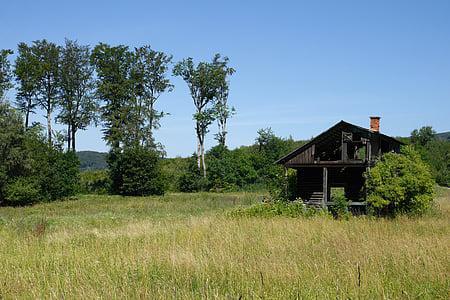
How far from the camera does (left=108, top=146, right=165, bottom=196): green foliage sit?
4294 cm

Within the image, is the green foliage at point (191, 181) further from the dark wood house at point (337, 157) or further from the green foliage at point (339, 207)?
the green foliage at point (339, 207)

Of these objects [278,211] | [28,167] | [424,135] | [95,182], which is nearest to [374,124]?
[278,211]

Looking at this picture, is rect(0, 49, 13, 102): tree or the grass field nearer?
the grass field

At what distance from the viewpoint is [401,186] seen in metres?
20.2

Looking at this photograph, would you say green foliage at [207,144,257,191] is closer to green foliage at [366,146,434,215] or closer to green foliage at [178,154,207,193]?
green foliage at [178,154,207,193]

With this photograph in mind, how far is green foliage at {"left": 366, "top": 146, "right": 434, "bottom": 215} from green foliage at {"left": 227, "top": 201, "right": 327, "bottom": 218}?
8.90 feet

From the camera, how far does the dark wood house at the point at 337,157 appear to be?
2336cm

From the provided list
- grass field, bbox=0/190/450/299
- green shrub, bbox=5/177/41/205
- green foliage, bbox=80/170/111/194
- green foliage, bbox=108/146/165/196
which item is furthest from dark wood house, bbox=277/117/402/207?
green foliage, bbox=80/170/111/194

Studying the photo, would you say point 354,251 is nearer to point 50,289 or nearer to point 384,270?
point 384,270

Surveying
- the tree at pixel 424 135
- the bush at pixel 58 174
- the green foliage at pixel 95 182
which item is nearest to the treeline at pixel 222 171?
the green foliage at pixel 95 182

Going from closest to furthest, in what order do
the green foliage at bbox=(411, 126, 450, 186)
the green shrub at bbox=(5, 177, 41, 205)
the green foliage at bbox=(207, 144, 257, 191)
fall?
1. the green shrub at bbox=(5, 177, 41, 205)
2. the green foliage at bbox=(207, 144, 257, 191)
3. the green foliage at bbox=(411, 126, 450, 186)

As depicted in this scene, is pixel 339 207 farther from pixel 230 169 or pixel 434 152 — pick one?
pixel 434 152

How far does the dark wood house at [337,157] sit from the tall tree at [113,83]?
2502 centimetres

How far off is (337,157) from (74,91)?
3054cm
